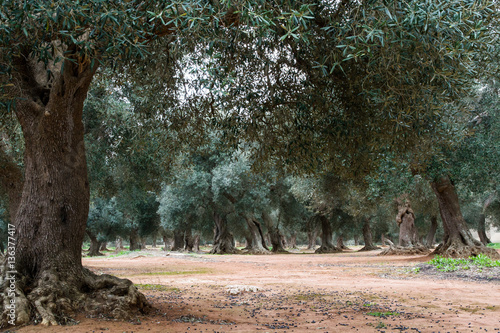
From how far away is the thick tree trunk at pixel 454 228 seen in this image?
18372 mm

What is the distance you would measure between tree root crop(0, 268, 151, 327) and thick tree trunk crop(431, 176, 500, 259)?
16.5m

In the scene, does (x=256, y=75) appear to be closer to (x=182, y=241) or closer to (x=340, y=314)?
(x=340, y=314)

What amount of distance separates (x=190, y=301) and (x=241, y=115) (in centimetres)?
408

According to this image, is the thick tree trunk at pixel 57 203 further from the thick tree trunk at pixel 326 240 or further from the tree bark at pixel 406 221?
the thick tree trunk at pixel 326 240

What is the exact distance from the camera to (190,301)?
7.83 metres

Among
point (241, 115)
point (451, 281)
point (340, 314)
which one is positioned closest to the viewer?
point (340, 314)

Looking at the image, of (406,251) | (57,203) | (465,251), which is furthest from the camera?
(406,251)

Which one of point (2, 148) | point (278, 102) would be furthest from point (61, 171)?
point (2, 148)

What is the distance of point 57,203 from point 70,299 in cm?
151

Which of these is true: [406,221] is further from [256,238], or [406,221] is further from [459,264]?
[256,238]

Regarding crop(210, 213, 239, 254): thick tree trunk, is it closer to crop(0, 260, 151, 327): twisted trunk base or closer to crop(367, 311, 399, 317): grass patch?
crop(367, 311, 399, 317): grass patch

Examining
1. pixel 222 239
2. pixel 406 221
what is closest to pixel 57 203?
pixel 406 221

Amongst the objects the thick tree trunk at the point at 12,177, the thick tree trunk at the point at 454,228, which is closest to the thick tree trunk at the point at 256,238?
the thick tree trunk at the point at 454,228

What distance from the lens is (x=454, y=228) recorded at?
19.3 metres
